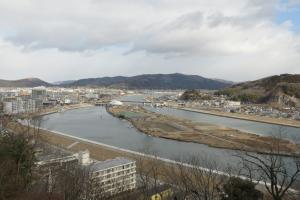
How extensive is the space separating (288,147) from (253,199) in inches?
311

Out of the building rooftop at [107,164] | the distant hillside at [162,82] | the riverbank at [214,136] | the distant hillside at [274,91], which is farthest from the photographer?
the distant hillside at [162,82]

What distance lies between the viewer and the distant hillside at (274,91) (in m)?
29.1

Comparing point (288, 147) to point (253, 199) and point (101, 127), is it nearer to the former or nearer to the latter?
point (253, 199)

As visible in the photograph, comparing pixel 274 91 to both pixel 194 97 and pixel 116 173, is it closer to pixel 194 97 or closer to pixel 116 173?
pixel 194 97

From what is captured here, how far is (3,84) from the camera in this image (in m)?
75.6

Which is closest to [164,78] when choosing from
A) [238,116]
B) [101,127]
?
[238,116]

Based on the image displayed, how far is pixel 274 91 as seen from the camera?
31000 mm

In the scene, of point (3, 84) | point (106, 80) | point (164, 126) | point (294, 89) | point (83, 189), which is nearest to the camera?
point (83, 189)

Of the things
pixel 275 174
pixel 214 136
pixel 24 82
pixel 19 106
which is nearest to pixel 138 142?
pixel 214 136

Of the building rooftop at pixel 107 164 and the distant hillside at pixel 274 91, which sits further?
the distant hillside at pixel 274 91

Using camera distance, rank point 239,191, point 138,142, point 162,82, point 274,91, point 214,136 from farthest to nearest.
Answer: point 162,82 → point 274,91 → point 214,136 → point 138,142 → point 239,191

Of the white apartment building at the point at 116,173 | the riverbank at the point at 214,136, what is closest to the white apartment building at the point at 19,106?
the riverbank at the point at 214,136

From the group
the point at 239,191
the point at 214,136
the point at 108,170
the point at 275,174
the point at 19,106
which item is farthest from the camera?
the point at 19,106

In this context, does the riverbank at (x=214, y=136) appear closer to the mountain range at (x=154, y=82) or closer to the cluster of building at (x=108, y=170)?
the cluster of building at (x=108, y=170)
